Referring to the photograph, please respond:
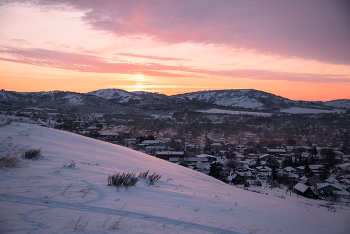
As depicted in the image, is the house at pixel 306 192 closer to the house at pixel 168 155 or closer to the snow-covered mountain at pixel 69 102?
the house at pixel 168 155

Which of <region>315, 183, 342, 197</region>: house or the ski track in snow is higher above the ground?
the ski track in snow

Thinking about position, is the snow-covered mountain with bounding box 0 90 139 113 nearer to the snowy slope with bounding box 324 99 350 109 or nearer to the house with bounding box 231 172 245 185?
the house with bounding box 231 172 245 185

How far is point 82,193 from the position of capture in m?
4.11

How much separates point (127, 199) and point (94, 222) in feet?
3.97

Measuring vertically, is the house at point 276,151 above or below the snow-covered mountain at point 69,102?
below

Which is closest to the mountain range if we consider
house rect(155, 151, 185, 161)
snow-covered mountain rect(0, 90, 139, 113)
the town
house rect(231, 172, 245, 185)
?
snow-covered mountain rect(0, 90, 139, 113)

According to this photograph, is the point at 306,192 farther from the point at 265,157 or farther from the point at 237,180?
the point at 265,157

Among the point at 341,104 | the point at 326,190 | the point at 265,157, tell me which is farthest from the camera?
the point at 341,104

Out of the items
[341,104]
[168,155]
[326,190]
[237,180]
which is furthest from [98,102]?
[341,104]

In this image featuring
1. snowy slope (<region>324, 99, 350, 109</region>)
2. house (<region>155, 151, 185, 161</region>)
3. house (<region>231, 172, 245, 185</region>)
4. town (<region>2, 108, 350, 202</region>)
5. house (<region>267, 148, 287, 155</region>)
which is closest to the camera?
town (<region>2, 108, 350, 202</region>)

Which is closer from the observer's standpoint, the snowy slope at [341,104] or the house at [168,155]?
the house at [168,155]

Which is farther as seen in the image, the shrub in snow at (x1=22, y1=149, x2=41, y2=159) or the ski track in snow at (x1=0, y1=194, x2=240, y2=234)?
the shrub in snow at (x1=22, y1=149, x2=41, y2=159)

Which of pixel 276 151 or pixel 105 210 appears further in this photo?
pixel 276 151

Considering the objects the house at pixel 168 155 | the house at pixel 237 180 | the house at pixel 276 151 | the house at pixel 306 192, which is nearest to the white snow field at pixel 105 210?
the house at pixel 306 192
